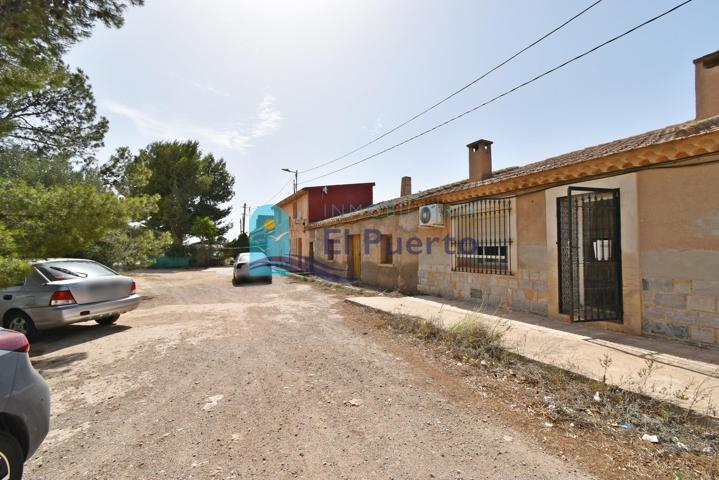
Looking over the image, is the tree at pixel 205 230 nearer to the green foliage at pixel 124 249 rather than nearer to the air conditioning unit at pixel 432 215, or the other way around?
the green foliage at pixel 124 249

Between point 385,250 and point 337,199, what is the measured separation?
1024 cm

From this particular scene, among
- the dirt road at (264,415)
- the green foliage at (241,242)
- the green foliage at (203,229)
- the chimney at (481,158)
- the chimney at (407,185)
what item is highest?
the chimney at (407,185)

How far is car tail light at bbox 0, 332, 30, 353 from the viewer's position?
1.96m

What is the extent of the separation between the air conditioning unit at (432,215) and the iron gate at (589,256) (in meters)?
3.00

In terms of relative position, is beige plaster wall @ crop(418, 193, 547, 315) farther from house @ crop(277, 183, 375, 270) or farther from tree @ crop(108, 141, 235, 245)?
tree @ crop(108, 141, 235, 245)

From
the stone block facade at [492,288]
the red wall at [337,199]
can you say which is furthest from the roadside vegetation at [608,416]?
the red wall at [337,199]

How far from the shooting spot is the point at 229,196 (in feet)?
111

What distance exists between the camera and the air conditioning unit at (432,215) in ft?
28.1

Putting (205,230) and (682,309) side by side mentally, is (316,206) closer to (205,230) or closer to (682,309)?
(205,230)

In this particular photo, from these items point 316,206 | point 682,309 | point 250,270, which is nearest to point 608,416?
point 682,309

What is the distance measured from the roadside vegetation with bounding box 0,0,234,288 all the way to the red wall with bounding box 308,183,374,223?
8956 mm

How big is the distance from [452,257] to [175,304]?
25.5 ft

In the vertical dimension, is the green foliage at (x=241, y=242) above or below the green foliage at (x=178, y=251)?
above

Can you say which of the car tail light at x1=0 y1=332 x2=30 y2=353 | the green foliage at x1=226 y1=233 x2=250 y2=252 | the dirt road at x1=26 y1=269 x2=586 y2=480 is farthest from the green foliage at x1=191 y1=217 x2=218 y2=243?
the car tail light at x1=0 y1=332 x2=30 y2=353
